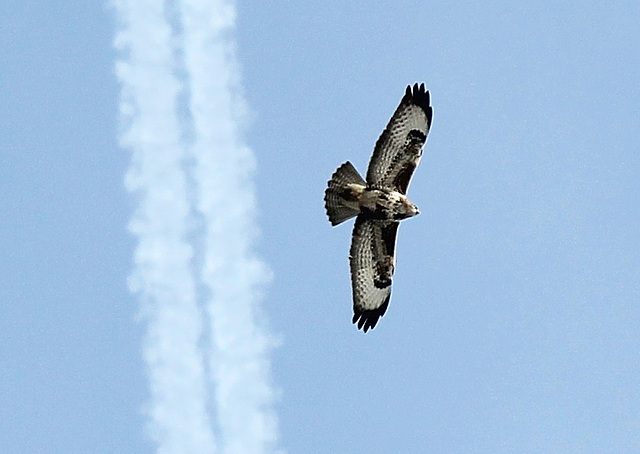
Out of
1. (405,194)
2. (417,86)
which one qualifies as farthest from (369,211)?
(417,86)

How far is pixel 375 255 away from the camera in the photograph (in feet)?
82.5

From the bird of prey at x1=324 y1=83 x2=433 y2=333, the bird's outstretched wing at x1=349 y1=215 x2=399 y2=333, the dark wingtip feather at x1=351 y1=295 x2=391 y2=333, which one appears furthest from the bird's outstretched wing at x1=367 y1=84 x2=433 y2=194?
the dark wingtip feather at x1=351 y1=295 x2=391 y2=333

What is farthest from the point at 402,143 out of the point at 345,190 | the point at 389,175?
the point at 345,190

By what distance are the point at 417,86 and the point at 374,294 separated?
4361 mm

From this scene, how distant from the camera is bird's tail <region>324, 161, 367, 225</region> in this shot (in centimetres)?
2392

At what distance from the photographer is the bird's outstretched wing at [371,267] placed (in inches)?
977

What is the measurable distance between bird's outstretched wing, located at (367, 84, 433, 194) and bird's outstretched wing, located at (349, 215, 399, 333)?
97cm

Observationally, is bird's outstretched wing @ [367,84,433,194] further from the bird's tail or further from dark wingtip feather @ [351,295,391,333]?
dark wingtip feather @ [351,295,391,333]

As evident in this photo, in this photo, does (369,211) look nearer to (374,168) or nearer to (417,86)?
(374,168)

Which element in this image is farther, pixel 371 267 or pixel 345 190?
pixel 371 267

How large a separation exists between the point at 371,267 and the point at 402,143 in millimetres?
2796

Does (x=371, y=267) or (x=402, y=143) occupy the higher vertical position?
(x=402, y=143)

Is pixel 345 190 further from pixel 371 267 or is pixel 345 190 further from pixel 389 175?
pixel 371 267

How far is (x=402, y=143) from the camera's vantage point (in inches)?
941
